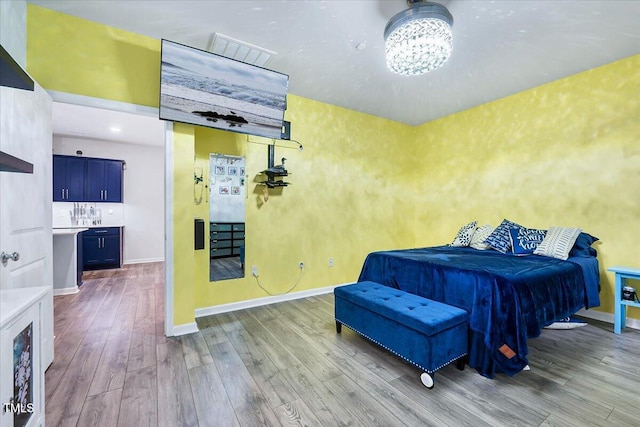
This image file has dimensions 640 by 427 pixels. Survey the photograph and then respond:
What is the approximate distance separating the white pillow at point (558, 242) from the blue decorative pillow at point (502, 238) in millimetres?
275

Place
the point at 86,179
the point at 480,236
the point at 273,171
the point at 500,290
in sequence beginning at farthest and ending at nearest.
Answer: the point at 86,179 < the point at 480,236 < the point at 273,171 < the point at 500,290

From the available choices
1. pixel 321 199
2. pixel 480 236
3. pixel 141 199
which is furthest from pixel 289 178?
pixel 141 199

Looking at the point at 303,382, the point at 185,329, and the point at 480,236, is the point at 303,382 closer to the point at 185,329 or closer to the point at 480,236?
the point at 185,329

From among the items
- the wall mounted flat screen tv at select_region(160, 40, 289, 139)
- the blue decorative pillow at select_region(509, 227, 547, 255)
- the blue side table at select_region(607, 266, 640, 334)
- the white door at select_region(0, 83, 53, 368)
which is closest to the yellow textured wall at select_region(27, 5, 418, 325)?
the wall mounted flat screen tv at select_region(160, 40, 289, 139)

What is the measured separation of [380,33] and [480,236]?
2679mm

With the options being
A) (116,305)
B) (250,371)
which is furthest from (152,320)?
(250,371)

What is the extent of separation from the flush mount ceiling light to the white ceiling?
20 cm

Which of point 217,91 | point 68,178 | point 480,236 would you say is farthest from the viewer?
point 68,178

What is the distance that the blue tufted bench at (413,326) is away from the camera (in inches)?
70.1

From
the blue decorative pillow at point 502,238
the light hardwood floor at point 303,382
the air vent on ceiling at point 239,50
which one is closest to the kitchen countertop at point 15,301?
the light hardwood floor at point 303,382

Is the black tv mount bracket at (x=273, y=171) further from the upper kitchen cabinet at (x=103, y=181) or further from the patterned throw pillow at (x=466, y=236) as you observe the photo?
the upper kitchen cabinet at (x=103, y=181)

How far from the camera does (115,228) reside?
5.61 metres

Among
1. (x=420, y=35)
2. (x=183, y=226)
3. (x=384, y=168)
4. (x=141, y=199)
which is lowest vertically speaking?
(x=183, y=226)

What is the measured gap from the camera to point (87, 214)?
5.60 m
